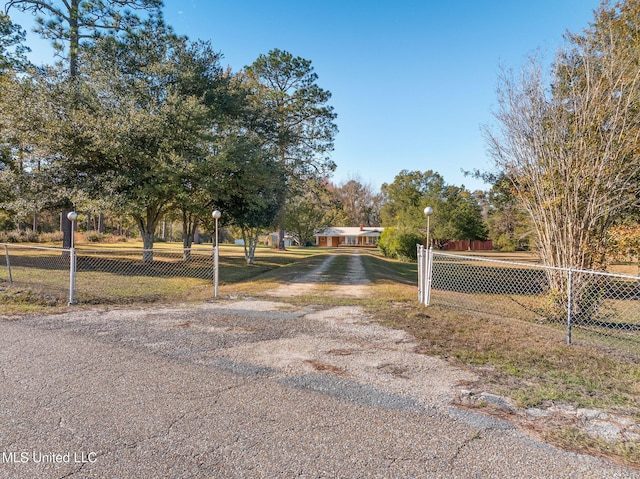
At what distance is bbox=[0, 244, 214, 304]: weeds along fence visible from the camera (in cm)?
779

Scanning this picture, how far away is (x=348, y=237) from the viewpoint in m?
53.2

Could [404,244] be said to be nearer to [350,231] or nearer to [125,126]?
[125,126]

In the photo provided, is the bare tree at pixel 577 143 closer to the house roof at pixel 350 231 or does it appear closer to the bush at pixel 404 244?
the bush at pixel 404 244

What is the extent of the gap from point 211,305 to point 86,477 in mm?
5218

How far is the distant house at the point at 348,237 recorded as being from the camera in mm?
52000

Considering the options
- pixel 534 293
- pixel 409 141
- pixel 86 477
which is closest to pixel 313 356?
pixel 86 477

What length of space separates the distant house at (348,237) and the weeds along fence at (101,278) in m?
36.9

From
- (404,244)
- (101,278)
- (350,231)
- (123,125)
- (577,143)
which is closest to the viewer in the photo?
(577,143)

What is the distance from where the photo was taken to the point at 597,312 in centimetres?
706

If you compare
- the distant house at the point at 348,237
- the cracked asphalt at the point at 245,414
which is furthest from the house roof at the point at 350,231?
the cracked asphalt at the point at 245,414

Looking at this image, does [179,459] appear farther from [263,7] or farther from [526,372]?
[263,7]

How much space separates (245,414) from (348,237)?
166ft

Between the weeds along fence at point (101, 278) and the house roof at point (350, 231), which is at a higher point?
the house roof at point (350, 231)

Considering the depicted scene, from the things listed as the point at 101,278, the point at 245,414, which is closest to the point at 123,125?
the point at 101,278
